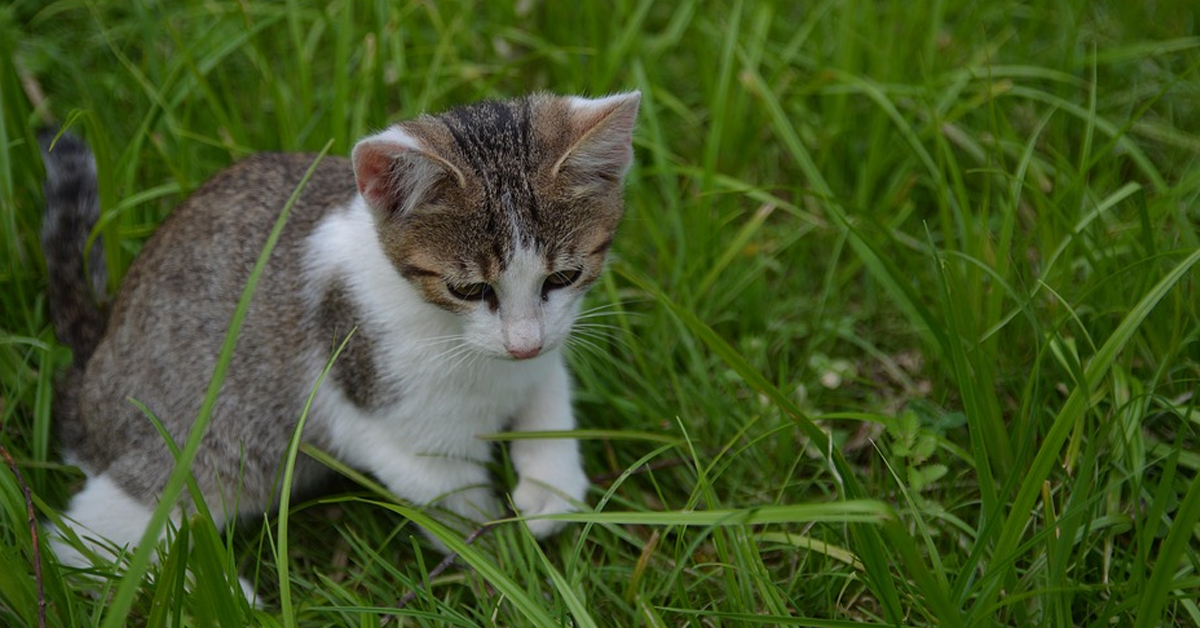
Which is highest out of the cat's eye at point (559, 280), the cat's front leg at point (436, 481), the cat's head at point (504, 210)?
the cat's head at point (504, 210)

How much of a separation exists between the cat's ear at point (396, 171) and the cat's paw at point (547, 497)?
1063mm

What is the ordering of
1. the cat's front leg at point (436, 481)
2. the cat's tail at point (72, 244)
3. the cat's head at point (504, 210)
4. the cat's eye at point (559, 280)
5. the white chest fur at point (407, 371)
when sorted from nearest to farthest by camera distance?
1. the cat's head at point (504, 210)
2. the cat's eye at point (559, 280)
3. the white chest fur at point (407, 371)
4. the cat's front leg at point (436, 481)
5. the cat's tail at point (72, 244)

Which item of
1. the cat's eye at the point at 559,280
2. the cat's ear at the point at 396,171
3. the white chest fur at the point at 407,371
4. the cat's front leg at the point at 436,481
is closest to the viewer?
the cat's ear at the point at 396,171

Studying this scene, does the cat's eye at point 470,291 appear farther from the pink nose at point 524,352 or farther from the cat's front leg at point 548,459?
the cat's front leg at point 548,459

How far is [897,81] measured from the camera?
480 centimetres

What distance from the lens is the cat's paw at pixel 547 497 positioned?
349 cm

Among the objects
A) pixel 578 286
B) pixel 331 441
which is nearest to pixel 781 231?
pixel 578 286

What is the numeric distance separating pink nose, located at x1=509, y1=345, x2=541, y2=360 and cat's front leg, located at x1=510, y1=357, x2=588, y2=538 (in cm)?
55

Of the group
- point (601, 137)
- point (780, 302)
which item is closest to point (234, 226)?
point (601, 137)

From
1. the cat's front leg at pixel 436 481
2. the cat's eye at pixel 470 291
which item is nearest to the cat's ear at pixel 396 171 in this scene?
the cat's eye at pixel 470 291

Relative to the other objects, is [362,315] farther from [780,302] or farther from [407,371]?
[780,302]

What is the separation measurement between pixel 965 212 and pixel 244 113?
3075 mm

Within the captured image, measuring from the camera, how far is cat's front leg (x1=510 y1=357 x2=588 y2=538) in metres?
3.55

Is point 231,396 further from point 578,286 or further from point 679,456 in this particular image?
point 679,456
